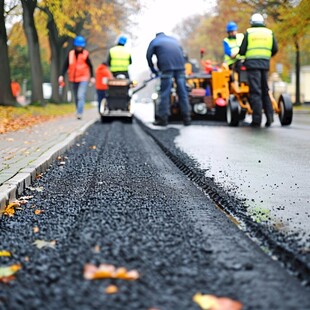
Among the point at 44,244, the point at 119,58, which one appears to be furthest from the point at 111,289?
the point at 119,58

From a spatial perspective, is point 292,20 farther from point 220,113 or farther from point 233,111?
point 233,111

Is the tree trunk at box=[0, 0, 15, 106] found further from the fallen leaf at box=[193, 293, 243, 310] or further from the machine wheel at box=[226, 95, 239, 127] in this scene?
the fallen leaf at box=[193, 293, 243, 310]

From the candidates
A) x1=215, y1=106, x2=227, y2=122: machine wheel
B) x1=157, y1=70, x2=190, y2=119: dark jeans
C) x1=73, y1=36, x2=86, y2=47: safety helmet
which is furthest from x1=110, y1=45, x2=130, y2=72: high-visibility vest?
x1=215, y1=106, x2=227, y2=122: machine wheel

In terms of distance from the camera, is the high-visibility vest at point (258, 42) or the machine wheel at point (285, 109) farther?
the machine wheel at point (285, 109)

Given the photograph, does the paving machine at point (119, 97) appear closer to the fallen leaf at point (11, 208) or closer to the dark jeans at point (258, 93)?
the dark jeans at point (258, 93)

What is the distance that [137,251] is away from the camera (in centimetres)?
321

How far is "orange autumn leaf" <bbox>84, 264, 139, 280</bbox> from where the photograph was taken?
2.77 meters

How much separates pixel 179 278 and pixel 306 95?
68252mm

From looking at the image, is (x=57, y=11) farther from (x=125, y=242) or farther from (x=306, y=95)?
(x=306, y=95)

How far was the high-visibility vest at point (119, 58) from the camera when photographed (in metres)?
16.2

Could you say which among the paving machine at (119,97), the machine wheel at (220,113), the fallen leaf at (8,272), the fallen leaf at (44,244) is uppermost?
the paving machine at (119,97)

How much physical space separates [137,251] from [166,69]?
11549mm

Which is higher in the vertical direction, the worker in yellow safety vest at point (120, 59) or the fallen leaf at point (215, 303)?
the worker in yellow safety vest at point (120, 59)

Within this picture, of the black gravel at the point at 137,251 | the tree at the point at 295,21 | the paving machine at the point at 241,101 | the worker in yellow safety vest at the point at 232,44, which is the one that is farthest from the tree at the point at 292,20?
the black gravel at the point at 137,251
